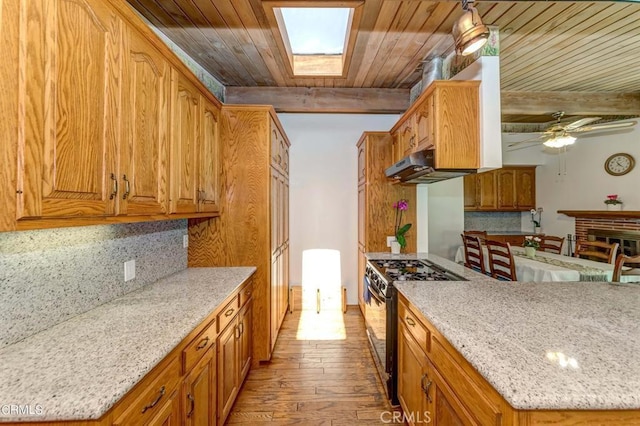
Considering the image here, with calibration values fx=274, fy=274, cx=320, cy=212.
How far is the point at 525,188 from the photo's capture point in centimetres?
584

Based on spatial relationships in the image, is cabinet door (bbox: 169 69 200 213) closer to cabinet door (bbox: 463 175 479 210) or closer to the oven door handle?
the oven door handle

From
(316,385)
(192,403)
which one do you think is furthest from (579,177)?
(192,403)

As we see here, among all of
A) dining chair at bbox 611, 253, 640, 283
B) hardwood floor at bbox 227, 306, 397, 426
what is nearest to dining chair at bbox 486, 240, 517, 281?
dining chair at bbox 611, 253, 640, 283

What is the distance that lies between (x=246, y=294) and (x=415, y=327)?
4.30 ft

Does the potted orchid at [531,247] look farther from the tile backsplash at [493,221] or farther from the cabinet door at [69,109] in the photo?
the cabinet door at [69,109]

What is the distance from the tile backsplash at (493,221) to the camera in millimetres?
6000

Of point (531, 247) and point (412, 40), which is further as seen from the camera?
point (531, 247)

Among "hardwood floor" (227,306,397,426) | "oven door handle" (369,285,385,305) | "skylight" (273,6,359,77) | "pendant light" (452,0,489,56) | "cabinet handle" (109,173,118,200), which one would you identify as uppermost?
"skylight" (273,6,359,77)

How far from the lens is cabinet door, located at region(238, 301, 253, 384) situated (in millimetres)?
2041

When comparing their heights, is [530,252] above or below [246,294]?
above

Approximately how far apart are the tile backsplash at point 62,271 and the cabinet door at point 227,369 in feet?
2.17

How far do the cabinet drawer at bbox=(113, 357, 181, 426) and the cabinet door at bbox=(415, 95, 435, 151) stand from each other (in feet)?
7.03

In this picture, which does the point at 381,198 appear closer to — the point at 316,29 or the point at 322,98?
the point at 322,98

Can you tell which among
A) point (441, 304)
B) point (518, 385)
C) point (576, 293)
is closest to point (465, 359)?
point (518, 385)
